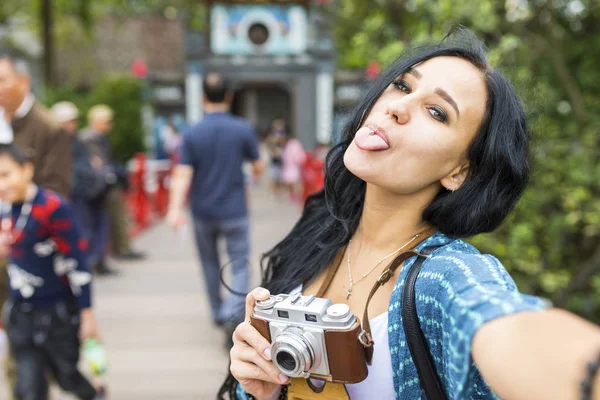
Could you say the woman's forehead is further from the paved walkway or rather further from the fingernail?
the paved walkway

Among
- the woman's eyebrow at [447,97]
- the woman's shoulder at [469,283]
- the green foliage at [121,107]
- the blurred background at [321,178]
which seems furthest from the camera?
the green foliage at [121,107]

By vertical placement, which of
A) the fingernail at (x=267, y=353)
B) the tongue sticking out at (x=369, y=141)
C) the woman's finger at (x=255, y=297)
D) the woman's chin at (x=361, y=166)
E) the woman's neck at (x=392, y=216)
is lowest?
the fingernail at (x=267, y=353)

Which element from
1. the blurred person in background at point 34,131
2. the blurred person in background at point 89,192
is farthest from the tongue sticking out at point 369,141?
the blurred person in background at point 89,192

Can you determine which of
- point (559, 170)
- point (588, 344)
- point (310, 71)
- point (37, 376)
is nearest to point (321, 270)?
point (588, 344)

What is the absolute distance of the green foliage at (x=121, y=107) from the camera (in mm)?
11430

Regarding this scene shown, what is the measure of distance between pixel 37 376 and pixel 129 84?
10118 millimetres

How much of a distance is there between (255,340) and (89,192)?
17.4 feet

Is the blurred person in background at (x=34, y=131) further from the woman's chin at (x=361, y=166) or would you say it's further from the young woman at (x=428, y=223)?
the woman's chin at (x=361, y=166)

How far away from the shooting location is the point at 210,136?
4301 millimetres

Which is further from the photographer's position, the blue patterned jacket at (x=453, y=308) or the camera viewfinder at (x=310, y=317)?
the camera viewfinder at (x=310, y=317)

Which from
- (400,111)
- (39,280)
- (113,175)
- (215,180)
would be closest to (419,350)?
(400,111)

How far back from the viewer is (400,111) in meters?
1.16

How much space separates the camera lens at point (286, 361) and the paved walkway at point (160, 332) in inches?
52.4

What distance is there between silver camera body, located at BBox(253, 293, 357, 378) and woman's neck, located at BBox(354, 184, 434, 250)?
0.32 meters
